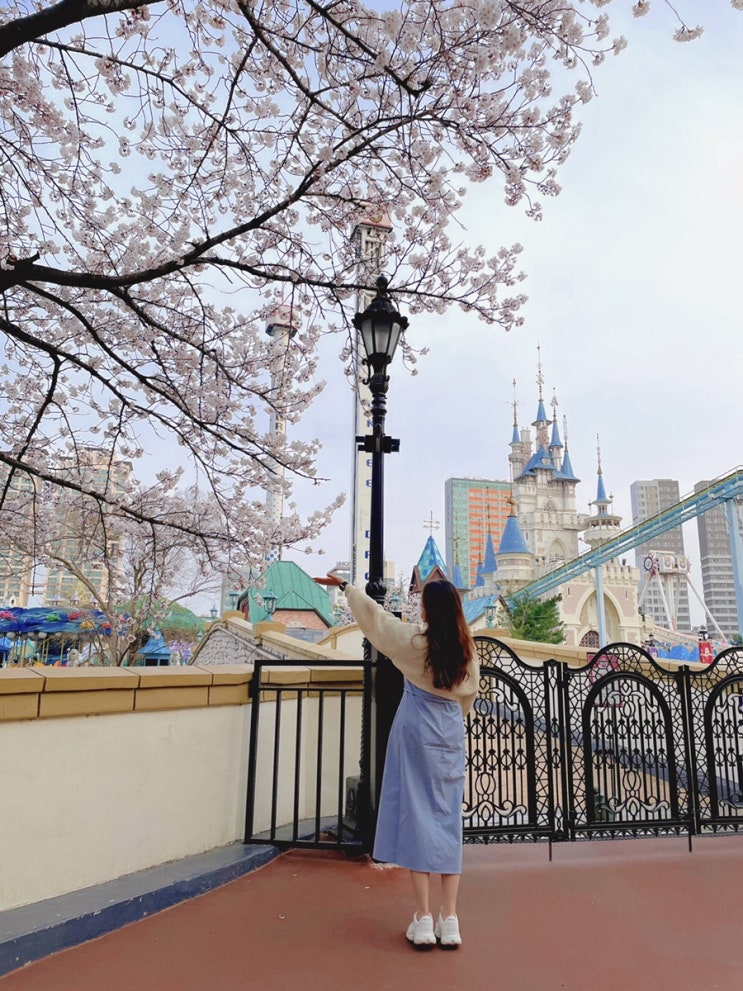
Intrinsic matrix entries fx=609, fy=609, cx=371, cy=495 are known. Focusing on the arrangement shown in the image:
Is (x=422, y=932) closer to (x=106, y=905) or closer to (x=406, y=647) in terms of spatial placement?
Result: (x=406, y=647)

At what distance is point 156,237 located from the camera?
6020 mm

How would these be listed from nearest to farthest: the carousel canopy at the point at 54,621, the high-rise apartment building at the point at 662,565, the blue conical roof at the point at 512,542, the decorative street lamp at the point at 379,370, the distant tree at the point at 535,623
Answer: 1. the decorative street lamp at the point at 379,370
2. the carousel canopy at the point at 54,621
3. the distant tree at the point at 535,623
4. the blue conical roof at the point at 512,542
5. the high-rise apartment building at the point at 662,565

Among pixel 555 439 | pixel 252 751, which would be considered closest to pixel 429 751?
pixel 252 751

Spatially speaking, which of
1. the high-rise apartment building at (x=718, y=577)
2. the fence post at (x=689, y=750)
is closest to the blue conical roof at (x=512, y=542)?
the fence post at (x=689, y=750)

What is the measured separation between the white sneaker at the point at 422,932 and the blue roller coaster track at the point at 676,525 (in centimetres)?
2593

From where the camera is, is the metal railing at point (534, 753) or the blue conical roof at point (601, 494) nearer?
the metal railing at point (534, 753)

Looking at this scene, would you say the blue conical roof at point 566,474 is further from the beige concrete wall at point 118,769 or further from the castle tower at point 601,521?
the beige concrete wall at point 118,769

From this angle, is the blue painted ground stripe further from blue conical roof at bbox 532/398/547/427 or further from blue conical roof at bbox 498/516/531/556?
blue conical roof at bbox 532/398/547/427

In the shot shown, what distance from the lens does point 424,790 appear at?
2688mm

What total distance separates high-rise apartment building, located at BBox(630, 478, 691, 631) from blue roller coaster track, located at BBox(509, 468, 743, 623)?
32.5ft

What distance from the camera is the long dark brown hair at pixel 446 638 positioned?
2.72 m

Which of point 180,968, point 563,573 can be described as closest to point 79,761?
point 180,968

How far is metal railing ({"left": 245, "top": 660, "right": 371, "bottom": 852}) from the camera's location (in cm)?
361

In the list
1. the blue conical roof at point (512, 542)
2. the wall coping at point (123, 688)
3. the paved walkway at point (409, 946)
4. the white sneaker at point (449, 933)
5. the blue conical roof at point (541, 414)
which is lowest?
the paved walkway at point (409, 946)
